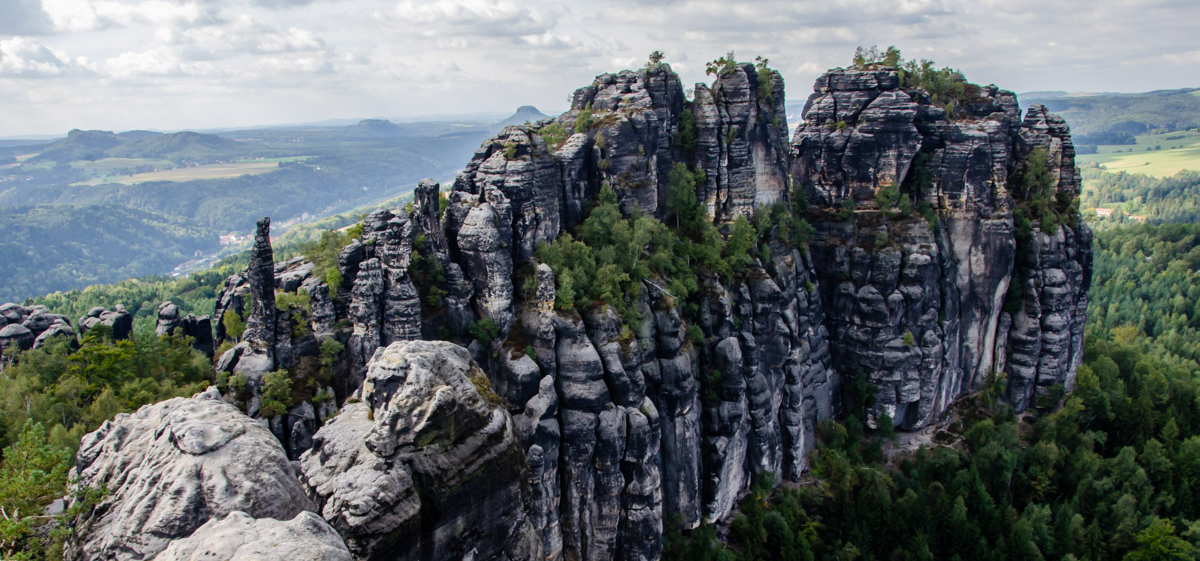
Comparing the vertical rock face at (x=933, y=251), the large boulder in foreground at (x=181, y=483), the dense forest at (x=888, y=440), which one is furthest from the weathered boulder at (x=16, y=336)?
the vertical rock face at (x=933, y=251)

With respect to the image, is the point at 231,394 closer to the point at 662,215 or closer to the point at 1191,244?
the point at 662,215

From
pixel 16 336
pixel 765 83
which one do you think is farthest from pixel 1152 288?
pixel 16 336

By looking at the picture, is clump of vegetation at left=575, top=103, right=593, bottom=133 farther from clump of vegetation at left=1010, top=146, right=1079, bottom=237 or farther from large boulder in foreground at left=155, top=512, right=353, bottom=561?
clump of vegetation at left=1010, top=146, right=1079, bottom=237

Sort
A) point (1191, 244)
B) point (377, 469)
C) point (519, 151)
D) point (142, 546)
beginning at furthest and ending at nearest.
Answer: point (1191, 244), point (519, 151), point (377, 469), point (142, 546)

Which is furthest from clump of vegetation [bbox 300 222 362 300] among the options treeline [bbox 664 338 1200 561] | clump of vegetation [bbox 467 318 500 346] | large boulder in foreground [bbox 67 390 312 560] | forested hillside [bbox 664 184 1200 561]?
forested hillside [bbox 664 184 1200 561]

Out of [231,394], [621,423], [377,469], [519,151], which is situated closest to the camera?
[377,469]

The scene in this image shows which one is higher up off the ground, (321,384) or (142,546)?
(142,546)

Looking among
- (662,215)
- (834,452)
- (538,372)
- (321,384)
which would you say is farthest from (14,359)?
(834,452)
